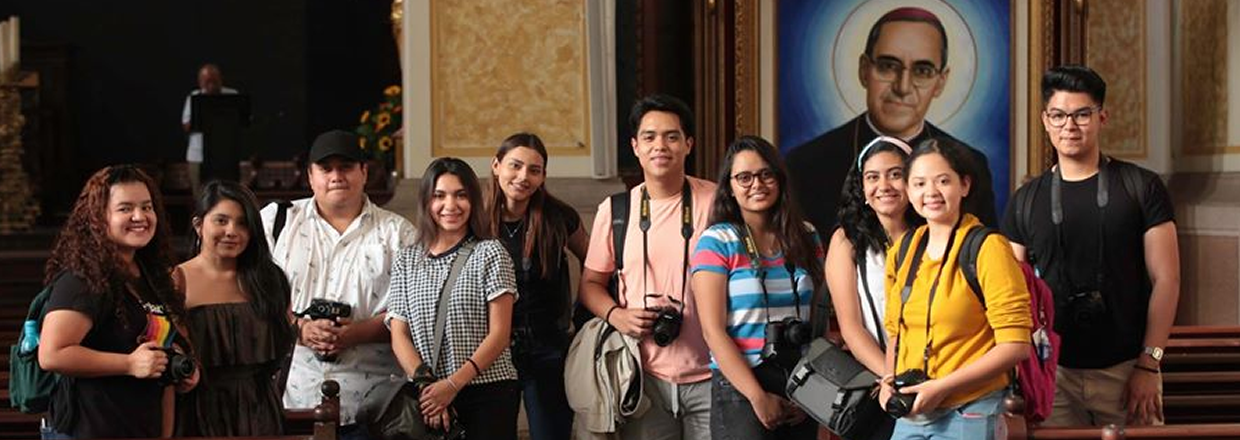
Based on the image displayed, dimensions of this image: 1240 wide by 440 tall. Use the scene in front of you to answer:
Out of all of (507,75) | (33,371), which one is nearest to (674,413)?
(33,371)

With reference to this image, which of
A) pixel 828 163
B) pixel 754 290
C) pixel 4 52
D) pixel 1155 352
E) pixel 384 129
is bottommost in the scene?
pixel 1155 352

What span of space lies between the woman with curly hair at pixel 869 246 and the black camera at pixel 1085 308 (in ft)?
2.09

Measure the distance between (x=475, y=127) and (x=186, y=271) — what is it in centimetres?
454

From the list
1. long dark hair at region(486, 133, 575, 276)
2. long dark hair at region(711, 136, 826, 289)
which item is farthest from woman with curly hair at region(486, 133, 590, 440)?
long dark hair at region(711, 136, 826, 289)

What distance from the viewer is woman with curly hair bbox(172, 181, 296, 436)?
19.5 ft

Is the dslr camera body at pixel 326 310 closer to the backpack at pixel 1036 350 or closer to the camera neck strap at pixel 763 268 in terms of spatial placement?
the camera neck strap at pixel 763 268

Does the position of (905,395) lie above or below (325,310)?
below

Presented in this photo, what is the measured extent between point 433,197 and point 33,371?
142 centimetres

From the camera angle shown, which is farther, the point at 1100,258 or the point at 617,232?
the point at 617,232

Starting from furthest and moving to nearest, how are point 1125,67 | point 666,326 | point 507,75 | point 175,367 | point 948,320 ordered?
point 1125,67, point 507,75, point 666,326, point 175,367, point 948,320

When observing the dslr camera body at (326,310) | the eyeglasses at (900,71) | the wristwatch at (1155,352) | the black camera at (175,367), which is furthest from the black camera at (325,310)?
the eyeglasses at (900,71)

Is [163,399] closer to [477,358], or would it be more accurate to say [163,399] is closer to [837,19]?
[477,358]

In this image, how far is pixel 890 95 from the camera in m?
12.2

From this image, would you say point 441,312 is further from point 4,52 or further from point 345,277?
point 4,52
